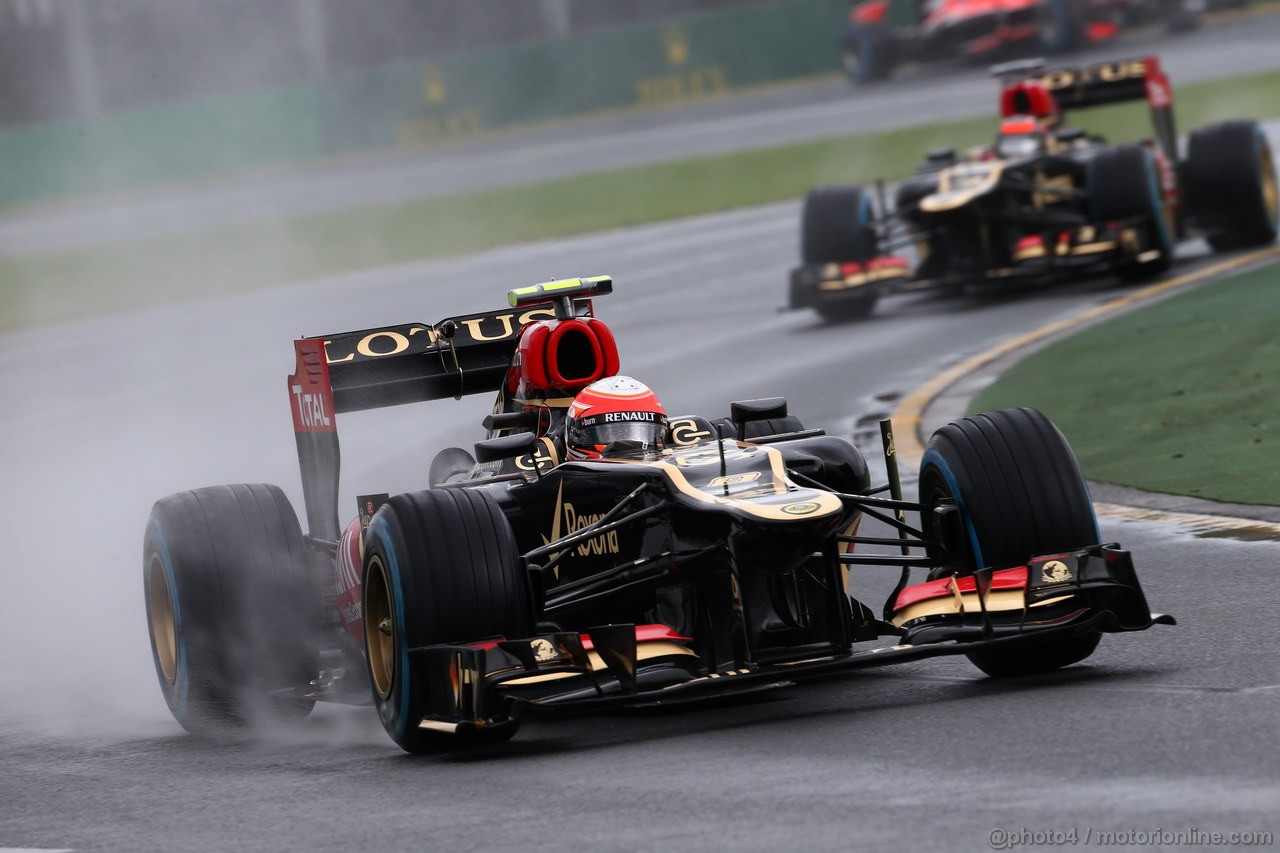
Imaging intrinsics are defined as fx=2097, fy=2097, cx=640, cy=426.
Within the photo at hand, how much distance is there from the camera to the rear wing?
2136 cm

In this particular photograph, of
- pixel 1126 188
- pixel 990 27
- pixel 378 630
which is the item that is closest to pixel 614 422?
pixel 378 630

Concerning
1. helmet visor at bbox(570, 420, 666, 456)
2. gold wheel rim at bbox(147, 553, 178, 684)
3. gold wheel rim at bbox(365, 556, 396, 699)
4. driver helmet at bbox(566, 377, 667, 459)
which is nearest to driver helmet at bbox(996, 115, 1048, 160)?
driver helmet at bbox(566, 377, 667, 459)

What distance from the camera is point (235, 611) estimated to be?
9.00 metres

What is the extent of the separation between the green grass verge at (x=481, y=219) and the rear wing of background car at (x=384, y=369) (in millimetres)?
20025

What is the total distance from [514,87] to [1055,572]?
45482 millimetres

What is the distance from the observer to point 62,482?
17094 mm

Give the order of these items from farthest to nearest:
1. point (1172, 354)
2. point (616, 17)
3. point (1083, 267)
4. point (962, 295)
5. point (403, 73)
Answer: point (616, 17) → point (403, 73) → point (962, 295) → point (1083, 267) → point (1172, 354)

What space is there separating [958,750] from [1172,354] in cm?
974

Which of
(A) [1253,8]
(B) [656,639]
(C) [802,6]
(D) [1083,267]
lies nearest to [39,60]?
(C) [802,6]

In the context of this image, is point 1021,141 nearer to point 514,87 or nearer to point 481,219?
point 481,219

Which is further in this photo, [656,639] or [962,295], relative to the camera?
[962,295]

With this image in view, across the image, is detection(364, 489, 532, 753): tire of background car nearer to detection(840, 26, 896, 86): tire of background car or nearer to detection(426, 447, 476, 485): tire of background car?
detection(426, 447, 476, 485): tire of background car

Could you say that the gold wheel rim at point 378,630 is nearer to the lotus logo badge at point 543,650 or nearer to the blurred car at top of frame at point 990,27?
the lotus logo badge at point 543,650

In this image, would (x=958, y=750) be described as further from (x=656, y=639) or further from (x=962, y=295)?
(x=962, y=295)
